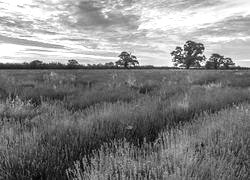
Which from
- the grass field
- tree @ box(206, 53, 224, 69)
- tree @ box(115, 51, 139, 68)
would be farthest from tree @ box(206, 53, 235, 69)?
the grass field

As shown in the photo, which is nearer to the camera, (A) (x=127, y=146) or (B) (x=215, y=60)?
(A) (x=127, y=146)

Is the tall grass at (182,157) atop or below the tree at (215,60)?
below

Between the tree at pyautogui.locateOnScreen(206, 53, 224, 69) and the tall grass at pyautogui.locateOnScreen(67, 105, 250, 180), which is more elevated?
the tree at pyautogui.locateOnScreen(206, 53, 224, 69)

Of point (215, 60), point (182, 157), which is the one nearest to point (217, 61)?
point (215, 60)

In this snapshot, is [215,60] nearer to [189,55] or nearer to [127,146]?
[189,55]

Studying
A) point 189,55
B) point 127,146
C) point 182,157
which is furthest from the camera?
point 189,55

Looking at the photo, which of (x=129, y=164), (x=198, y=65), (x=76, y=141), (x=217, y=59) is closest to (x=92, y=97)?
(x=76, y=141)

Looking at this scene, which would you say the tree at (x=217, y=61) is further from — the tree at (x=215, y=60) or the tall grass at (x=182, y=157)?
the tall grass at (x=182, y=157)

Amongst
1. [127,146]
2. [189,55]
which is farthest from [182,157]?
[189,55]

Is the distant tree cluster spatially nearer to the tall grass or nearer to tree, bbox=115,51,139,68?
tree, bbox=115,51,139,68

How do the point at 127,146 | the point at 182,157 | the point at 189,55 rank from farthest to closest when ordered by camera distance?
the point at 189,55 < the point at 127,146 < the point at 182,157

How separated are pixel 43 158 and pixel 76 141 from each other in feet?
1.33

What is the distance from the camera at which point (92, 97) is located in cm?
600

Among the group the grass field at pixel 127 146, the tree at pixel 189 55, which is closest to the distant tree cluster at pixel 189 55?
the tree at pixel 189 55
